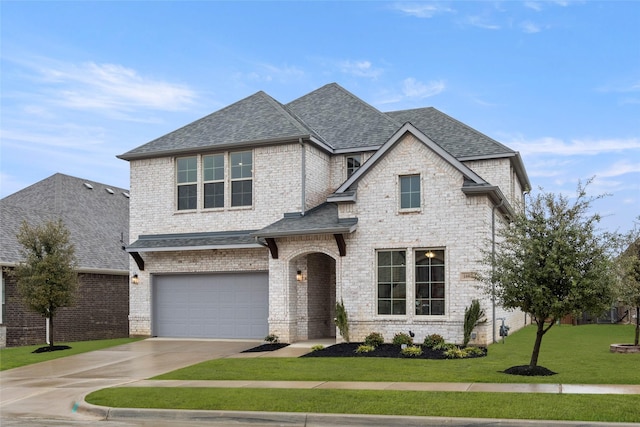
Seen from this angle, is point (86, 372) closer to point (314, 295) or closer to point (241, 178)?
point (314, 295)

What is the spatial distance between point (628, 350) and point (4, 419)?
15.3 m

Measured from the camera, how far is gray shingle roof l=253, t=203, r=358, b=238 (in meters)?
21.4

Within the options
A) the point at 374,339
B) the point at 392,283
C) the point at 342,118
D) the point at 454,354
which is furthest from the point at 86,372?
the point at 342,118

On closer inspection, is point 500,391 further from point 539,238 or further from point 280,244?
point 280,244

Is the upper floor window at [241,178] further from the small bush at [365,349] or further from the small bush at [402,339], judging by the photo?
the small bush at [365,349]

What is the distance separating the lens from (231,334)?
81.4 ft

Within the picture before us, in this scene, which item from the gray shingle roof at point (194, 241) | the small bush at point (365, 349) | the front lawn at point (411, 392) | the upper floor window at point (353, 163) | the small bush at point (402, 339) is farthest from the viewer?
the upper floor window at point (353, 163)

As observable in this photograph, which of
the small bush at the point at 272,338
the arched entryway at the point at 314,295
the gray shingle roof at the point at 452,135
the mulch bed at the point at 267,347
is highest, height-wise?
the gray shingle roof at the point at 452,135

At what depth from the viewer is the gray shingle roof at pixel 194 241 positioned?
24125mm

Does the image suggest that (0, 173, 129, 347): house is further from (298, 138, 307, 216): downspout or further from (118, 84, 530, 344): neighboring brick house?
(298, 138, 307, 216): downspout

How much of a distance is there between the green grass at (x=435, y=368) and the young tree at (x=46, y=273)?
7.85 m

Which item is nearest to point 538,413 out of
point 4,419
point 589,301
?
point 589,301

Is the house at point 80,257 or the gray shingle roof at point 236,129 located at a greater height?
the gray shingle roof at point 236,129

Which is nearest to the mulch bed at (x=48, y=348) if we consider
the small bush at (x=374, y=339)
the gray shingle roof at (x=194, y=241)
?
the gray shingle roof at (x=194, y=241)
